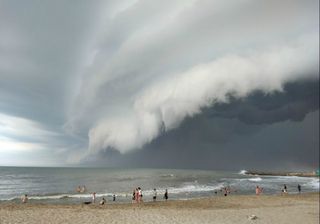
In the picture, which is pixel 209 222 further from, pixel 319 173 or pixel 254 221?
pixel 319 173

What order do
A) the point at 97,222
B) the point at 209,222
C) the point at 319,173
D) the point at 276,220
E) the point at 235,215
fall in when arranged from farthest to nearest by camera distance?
the point at 319,173 → the point at 235,215 → the point at 276,220 → the point at 209,222 → the point at 97,222

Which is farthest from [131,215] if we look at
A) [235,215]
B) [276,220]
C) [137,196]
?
[137,196]

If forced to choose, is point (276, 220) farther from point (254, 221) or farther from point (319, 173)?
point (319, 173)

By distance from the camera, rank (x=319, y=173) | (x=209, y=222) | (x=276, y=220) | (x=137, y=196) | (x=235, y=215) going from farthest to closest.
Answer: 1. (x=319, y=173)
2. (x=137, y=196)
3. (x=235, y=215)
4. (x=276, y=220)
5. (x=209, y=222)

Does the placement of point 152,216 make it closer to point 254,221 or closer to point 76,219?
point 76,219

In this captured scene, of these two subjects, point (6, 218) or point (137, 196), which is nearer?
point (6, 218)

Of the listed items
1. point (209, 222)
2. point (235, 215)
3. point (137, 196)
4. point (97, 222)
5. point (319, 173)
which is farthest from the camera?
point (319, 173)

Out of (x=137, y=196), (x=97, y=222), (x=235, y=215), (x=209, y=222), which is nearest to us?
(x=97, y=222)

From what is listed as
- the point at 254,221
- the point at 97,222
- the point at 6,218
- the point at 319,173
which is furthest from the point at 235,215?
the point at 319,173

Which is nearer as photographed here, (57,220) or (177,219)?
(57,220)
